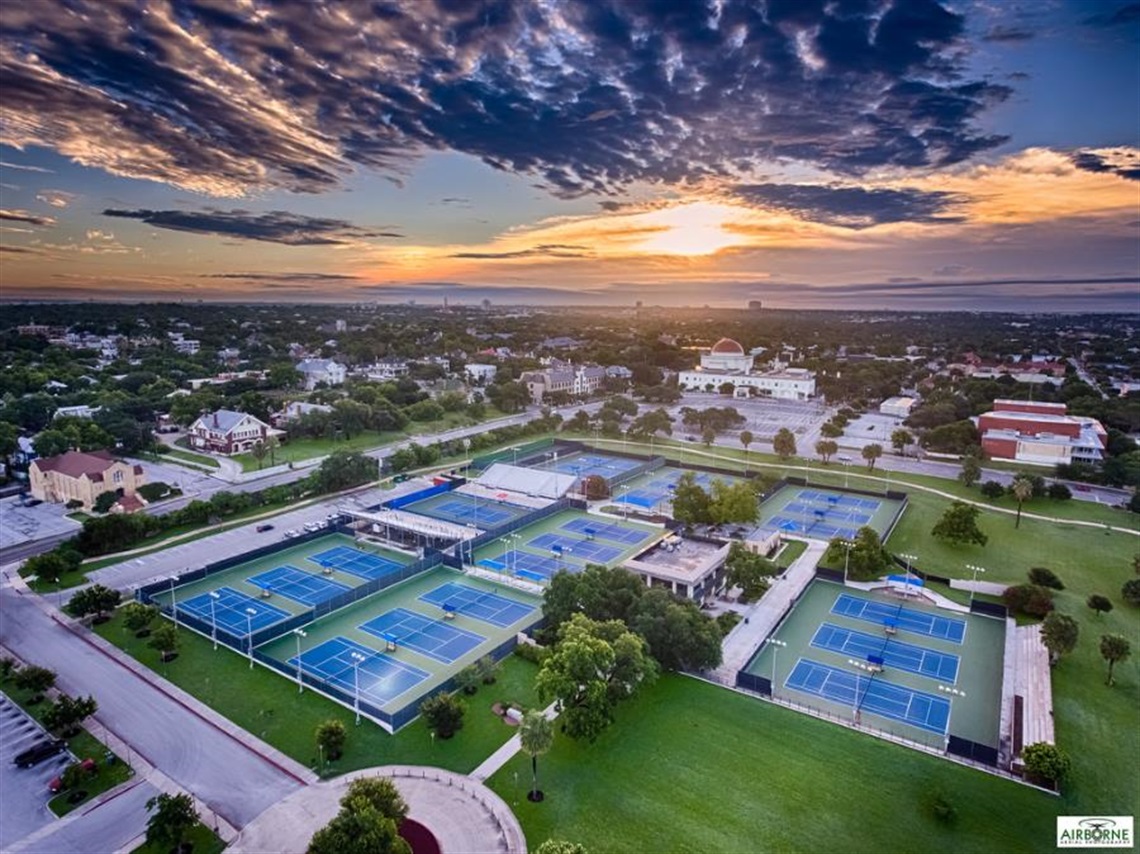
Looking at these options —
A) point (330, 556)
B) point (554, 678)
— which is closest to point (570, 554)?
point (330, 556)

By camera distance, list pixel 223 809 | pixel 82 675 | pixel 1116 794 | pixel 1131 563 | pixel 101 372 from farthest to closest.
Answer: pixel 101 372, pixel 1131 563, pixel 82 675, pixel 1116 794, pixel 223 809

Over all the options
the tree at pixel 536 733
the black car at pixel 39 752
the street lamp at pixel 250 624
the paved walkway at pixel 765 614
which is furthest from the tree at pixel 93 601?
the paved walkway at pixel 765 614

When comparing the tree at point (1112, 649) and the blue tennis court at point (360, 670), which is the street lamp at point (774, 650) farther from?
the blue tennis court at point (360, 670)

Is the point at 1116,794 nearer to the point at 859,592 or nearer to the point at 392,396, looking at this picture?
the point at 859,592

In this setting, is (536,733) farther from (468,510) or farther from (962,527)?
(962,527)

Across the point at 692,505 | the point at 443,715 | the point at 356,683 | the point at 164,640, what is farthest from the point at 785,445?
the point at 164,640

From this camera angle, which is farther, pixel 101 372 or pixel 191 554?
pixel 101 372
